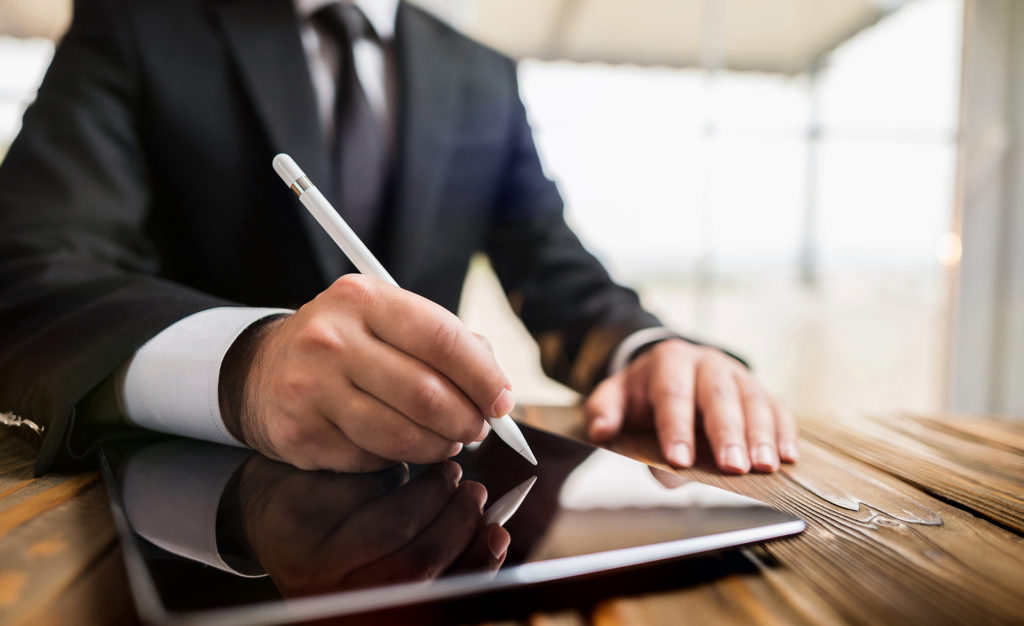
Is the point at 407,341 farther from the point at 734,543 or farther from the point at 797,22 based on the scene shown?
the point at 797,22

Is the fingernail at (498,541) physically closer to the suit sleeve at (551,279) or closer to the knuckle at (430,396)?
the knuckle at (430,396)

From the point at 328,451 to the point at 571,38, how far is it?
1768 millimetres

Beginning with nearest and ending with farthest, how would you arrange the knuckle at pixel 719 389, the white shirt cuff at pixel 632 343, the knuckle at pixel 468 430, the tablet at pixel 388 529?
the tablet at pixel 388 529, the knuckle at pixel 468 430, the knuckle at pixel 719 389, the white shirt cuff at pixel 632 343

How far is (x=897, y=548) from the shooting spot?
0.66 feet

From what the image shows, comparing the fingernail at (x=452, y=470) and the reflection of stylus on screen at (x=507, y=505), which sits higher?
the reflection of stylus on screen at (x=507, y=505)

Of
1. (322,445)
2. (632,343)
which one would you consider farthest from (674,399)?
(322,445)

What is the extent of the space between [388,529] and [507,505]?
4 centimetres

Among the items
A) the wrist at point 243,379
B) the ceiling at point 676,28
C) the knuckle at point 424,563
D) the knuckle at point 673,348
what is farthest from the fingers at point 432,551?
the ceiling at point 676,28

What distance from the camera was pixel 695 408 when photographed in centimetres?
39

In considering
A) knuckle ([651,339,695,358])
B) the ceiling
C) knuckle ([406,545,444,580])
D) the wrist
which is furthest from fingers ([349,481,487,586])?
the ceiling

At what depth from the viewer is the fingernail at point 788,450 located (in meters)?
0.33

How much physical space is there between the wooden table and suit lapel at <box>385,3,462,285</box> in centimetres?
32

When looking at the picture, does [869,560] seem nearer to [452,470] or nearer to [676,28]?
[452,470]

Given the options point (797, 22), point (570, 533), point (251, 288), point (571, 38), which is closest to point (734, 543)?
point (570, 533)
